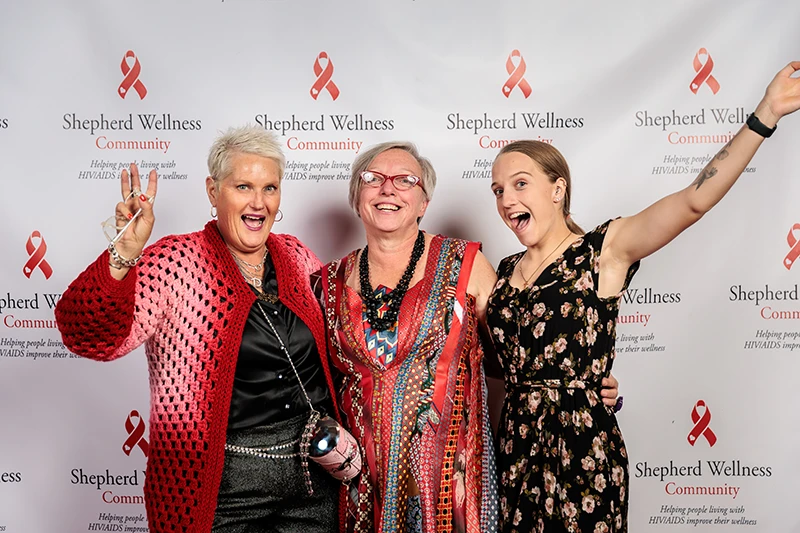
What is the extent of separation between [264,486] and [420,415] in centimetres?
49

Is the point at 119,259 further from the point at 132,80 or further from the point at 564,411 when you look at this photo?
the point at 132,80

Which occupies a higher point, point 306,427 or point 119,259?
point 119,259

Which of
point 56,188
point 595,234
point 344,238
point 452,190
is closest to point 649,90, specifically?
point 452,190

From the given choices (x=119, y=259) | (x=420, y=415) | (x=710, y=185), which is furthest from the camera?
(x=420, y=415)

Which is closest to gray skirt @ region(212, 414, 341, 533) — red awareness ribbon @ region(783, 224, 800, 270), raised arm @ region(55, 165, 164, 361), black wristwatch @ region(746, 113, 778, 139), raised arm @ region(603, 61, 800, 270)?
raised arm @ region(55, 165, 164, 361)

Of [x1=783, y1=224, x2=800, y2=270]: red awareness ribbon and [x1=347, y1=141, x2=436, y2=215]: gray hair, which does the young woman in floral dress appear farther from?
[x1=783, y1=224, x2=800, y2=270]: red awareness ribbon

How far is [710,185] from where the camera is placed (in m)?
1.79

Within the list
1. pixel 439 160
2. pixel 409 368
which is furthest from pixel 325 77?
pixel 409 368

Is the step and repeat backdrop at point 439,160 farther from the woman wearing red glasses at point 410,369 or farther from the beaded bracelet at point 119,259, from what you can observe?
the beaded bracelet at point 119,259

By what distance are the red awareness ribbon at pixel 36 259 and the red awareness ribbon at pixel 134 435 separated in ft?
2.40

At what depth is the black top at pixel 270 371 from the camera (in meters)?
2.01

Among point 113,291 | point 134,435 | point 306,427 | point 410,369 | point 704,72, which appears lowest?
point 134,435

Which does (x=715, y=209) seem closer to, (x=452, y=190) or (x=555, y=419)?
(x=452, y=190)

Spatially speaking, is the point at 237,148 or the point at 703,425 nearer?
the point at 237,148
